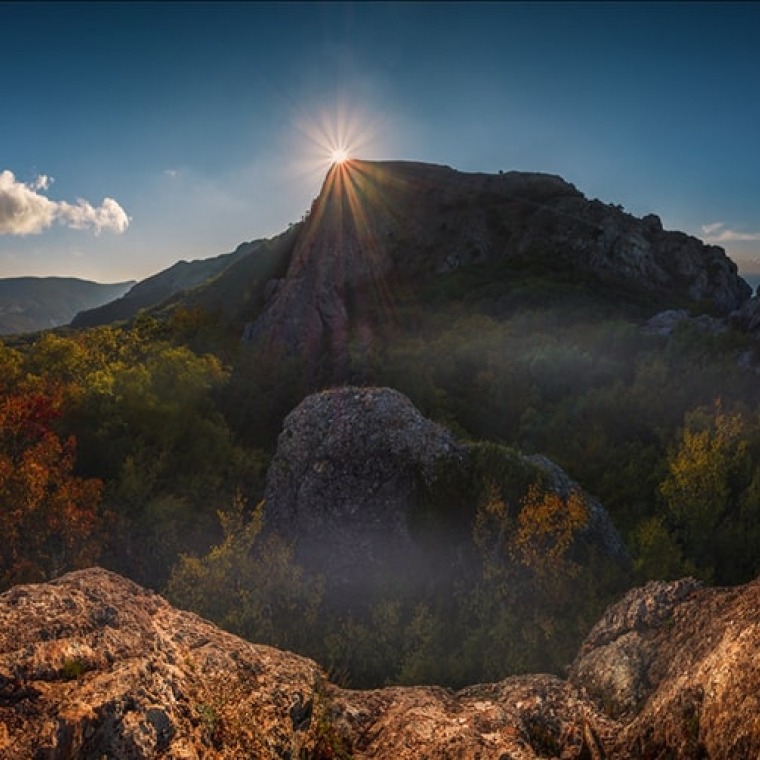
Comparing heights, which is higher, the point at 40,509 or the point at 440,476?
the point at 440,476

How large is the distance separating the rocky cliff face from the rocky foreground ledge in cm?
7023

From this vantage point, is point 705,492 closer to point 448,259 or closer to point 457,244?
point 448,259

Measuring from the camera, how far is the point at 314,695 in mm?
12664

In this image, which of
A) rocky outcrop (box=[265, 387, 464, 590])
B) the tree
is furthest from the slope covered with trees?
rocky outcrop (box=[265, 387, 464, 590])

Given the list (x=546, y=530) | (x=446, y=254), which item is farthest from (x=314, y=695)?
(x=446, y=254)

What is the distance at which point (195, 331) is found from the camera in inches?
3317

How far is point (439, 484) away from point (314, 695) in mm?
18780

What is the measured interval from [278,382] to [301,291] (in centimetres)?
3137

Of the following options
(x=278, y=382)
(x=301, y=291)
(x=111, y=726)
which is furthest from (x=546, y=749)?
(x=301, y=291)

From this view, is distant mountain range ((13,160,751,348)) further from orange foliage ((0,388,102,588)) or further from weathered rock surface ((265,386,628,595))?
weathered rock surface ((265,386,628,595))

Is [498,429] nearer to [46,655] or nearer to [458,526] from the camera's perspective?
[458,526]

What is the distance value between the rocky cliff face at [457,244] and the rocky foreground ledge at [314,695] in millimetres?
70230

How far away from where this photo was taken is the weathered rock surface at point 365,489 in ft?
96.8

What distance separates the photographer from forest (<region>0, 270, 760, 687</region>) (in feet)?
85.3
